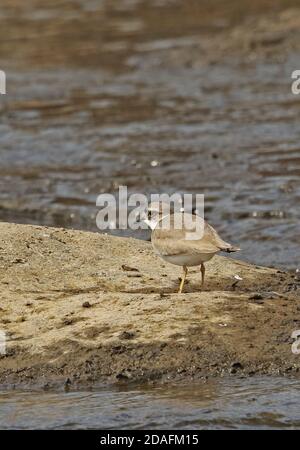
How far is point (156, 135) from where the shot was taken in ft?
49.0

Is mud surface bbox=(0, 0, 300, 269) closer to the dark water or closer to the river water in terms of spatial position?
the river water

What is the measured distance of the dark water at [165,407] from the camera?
630 centimetres

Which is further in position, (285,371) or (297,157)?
(297,157)

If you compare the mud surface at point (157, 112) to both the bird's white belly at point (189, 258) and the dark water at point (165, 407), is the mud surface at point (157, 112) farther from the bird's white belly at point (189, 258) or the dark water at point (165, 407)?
the dark water at point (165, 407)

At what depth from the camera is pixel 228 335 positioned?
7.14 m

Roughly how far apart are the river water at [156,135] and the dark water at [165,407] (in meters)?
0.01

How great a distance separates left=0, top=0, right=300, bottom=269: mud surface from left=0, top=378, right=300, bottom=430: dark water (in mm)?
3478

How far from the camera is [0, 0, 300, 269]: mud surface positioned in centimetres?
1221

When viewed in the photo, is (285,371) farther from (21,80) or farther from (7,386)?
(21,80)

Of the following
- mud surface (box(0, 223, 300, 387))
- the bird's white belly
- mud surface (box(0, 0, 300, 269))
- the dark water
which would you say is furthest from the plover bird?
mud surface (box(0, 0, 300, 269))

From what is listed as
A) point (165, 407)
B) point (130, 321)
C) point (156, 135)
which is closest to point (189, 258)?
point (130, 321)

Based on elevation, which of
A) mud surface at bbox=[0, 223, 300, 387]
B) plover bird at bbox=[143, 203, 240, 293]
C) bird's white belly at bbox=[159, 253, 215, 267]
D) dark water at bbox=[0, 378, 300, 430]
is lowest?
dark water at bbox=[0, 378, 300, 430]

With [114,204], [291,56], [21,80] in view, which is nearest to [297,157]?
[114,204]
